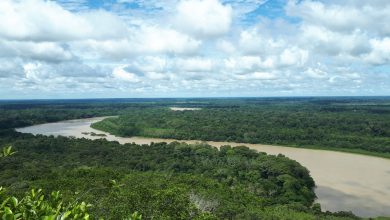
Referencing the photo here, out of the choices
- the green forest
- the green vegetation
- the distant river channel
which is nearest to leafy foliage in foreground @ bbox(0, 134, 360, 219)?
the green forest

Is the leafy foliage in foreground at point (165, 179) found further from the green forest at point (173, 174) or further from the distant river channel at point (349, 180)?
the distant river channel at point (349, 180)

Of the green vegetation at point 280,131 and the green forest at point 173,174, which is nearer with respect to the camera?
the green forest at point 173,174

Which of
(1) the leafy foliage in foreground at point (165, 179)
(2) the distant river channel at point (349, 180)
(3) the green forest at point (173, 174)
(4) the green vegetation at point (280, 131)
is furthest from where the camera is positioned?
(4) the green vegetation at point (280, 131)

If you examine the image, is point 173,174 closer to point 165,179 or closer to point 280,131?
point 165,179

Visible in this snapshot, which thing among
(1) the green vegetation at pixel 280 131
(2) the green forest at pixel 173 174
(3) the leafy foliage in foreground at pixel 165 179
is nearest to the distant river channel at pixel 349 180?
(2) the green forest at pixel 173 174

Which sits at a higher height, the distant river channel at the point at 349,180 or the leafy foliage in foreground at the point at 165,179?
the leafy foliage in foreground at the point at 165,179

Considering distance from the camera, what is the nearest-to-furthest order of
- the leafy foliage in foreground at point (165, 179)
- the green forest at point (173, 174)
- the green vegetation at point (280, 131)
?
the green forest at point (173, 174) < the leafy foliage in foreground at point (165, 179) < the green vegetation at point (280, 131)

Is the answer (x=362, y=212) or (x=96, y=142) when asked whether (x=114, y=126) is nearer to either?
(x=96, y=142)

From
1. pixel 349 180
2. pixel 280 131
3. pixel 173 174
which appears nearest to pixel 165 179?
pixel 173 174
